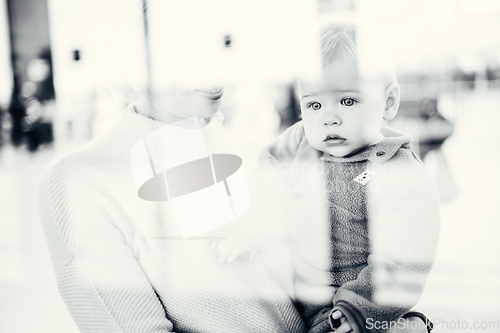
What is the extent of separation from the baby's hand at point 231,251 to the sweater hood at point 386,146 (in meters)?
0.39

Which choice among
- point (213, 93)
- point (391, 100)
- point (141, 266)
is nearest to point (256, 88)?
point (213, 93)

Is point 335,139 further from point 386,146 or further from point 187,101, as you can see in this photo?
point 187,101

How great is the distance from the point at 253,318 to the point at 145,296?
0.30m

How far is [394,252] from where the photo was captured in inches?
43.6

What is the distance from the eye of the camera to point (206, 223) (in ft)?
4.08

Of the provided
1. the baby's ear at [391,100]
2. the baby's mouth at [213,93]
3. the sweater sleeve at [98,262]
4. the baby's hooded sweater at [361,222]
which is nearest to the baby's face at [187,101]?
the baby's mouth at [213,93]

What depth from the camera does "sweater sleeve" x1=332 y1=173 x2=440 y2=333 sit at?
1.09 m

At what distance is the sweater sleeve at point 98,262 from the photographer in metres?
1.22

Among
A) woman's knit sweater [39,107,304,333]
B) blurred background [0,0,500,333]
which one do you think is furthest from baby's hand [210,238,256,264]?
blurred background [0,0,500,333]

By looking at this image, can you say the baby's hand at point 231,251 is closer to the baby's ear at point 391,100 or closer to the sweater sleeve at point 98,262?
the sweater sleeve at point 98,262

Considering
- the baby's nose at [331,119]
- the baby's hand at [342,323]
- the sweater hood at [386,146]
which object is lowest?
the baby's hand at [342,323]

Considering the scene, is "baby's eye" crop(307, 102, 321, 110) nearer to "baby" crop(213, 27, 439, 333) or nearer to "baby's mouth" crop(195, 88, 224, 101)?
"baby" crop(213, 27, 439, 333)

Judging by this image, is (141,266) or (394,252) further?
(141,266)

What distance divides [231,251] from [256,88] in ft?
1.46
